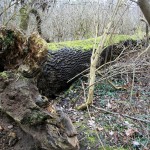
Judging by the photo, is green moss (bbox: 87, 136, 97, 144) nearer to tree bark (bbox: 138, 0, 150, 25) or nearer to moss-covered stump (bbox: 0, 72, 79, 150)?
moss-covered stump (bbox: 0, 72, 79, 150)

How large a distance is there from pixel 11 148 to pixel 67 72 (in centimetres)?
→ 238

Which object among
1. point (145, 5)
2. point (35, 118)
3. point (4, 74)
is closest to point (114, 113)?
point (35, 118)

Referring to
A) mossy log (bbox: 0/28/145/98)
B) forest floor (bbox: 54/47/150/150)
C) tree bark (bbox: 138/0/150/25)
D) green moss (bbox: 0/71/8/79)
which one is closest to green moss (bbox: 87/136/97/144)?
forest floor (bbox: 54/47/150/150)

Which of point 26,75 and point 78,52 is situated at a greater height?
point 26,75

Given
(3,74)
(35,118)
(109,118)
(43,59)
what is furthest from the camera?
(109,118)

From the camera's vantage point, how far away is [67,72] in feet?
17.1

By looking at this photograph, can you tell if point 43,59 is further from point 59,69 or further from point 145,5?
point 145,5

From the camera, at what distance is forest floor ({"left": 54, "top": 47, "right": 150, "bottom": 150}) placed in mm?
3604

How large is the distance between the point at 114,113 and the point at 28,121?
3.71 ft

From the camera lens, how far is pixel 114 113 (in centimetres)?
339

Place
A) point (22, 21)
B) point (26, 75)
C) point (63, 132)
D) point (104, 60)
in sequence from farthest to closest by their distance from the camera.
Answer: point (22, 21)
point (104, 60)
point (26, 75)
point (63, 132)

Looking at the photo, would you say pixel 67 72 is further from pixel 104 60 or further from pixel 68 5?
pixel 68 5

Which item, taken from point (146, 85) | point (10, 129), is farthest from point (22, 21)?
point (10, 129)

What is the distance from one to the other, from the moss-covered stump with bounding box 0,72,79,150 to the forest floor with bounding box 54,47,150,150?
57 centimetres
